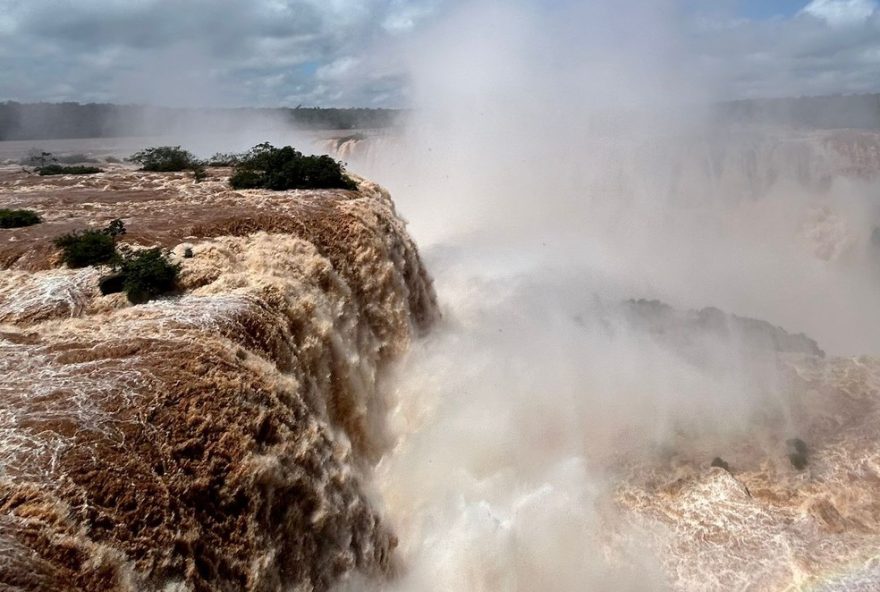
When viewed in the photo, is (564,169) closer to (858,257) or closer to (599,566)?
(858,257)

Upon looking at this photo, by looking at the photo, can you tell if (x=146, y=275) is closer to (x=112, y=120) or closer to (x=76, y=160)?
(x=76, y=160)

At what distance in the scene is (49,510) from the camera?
4.31 metres

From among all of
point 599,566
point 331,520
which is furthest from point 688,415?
point 331,520

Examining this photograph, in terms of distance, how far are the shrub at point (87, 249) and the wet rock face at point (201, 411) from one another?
0.28 metres

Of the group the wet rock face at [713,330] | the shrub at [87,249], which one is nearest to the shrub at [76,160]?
the shrub at [87,249]

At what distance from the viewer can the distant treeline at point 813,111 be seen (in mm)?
50844

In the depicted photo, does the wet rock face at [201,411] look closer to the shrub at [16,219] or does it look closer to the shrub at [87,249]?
the shrub at [87,249]

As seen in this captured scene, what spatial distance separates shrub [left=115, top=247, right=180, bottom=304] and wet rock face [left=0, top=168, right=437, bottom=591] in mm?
227

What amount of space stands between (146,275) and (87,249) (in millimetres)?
1700

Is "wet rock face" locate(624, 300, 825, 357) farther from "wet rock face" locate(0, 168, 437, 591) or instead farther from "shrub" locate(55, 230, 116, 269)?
"shrub" locate(55, 230, 116, 269)

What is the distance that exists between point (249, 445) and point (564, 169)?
3114cm

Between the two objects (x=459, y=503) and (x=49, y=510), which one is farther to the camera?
(x=459, y=503)

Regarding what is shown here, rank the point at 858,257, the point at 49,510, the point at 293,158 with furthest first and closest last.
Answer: the point at 858,257
the point at 293,158
the point at 49,510

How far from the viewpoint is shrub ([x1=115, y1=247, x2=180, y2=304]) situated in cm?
790
